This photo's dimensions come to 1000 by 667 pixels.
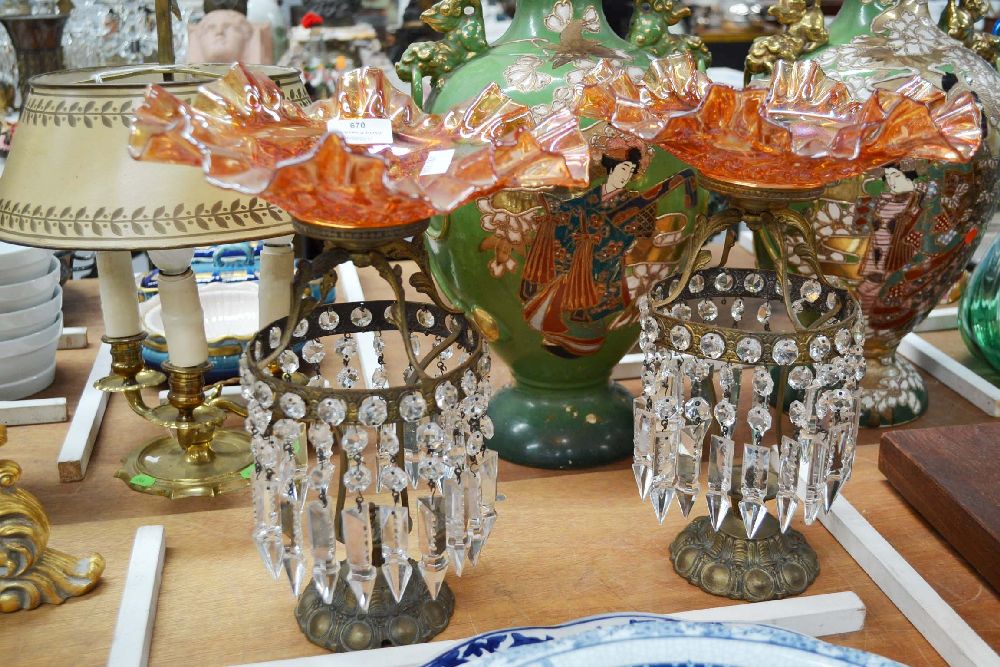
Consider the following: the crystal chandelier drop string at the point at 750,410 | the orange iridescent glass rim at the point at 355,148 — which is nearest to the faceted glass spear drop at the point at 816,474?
the crystal chandelier drop string at the point at 750,410

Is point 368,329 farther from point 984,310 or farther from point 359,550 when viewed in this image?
point 984,310

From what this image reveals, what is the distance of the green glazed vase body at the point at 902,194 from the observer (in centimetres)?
80

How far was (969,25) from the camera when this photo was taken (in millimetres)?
883

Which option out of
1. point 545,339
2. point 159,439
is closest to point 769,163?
point 545,339

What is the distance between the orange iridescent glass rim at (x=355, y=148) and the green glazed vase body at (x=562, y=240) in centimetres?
11

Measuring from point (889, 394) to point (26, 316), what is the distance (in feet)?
2.44

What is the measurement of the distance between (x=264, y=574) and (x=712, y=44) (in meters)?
1.68

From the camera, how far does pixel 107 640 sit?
2.08ft

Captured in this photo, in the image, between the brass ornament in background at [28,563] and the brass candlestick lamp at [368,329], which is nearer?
the brass candlestick lamp at [368,329]

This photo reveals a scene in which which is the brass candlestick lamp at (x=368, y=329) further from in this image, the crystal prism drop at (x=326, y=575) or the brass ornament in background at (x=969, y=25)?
the brass ornament in background at (x=969, y=25)

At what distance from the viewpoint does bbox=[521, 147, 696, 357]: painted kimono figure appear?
0.74 metres

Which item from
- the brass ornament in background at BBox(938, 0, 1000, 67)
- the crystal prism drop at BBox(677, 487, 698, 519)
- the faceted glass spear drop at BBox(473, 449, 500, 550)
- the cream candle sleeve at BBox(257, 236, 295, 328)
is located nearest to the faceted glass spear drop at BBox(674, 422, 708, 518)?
the crystal prism drop at BBox(677, 487, 698, 519)

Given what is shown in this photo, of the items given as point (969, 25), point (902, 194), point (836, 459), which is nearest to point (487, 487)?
point (836, 459)

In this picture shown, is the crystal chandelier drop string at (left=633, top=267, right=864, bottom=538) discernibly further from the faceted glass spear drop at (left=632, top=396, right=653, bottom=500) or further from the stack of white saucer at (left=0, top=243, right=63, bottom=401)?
the stack of white saucer at (left=0, top=243, right=63, bottom=401)
